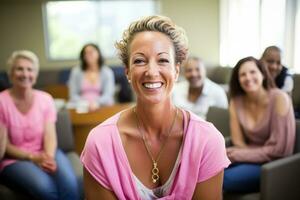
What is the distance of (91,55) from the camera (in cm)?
299

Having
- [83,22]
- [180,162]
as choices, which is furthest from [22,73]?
[83,22]

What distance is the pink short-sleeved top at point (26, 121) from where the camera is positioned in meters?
1.78

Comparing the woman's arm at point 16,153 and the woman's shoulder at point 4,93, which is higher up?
the woman's shoulder at point 4,93

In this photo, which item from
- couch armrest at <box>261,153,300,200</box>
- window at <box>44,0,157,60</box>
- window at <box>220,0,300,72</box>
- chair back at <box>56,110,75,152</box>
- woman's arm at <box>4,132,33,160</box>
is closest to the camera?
window at <box>220,0,300,72</box>

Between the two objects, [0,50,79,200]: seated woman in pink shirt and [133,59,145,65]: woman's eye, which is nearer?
[133,59,145,65]: woman's eye

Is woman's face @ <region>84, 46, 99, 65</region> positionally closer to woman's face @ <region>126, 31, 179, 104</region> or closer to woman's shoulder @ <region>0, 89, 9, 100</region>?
woman's shoulder @ <region>0, 89, 9, 100</region>

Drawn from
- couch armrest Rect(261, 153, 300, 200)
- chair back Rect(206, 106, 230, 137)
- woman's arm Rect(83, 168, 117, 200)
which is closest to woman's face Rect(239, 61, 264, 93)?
chair back Rect(206, 106, 230, 137)

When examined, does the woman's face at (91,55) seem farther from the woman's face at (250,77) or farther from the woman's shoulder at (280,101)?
the woman's shoulder at (280,101)

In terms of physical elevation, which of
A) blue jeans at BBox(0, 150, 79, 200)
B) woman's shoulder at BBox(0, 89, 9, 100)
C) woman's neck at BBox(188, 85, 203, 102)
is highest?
woman's shoulder at BBox(0, 89, 9, 100)

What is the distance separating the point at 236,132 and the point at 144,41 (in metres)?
1.04

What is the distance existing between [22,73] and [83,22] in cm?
355

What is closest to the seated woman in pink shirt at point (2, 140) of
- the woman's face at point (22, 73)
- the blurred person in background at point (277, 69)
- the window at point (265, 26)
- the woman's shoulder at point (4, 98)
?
the woman's shoulder at point (4, 98)

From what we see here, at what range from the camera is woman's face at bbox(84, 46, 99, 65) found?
2990 millimetres

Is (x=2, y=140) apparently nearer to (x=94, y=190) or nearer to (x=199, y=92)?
(x=94, y=190)
